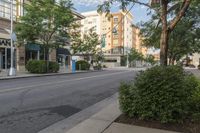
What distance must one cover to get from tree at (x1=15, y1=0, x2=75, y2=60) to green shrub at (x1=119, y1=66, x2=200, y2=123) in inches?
1043

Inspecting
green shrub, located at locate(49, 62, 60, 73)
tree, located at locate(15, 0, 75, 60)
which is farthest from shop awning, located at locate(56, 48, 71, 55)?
tree, located at locate(15, 0, 75, 60)

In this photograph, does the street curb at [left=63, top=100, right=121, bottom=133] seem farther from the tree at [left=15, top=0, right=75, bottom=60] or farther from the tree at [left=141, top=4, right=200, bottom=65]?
the tree at [left=15, top=0, right=75, bottom=60]

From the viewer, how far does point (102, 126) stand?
21.2 feet

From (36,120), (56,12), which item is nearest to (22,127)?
(36,120)

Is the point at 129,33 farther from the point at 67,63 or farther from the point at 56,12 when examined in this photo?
the point at 56,12

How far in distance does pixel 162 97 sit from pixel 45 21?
28.4m

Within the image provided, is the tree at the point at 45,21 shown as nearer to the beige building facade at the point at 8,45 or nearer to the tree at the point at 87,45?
the beige building facade at the point at 8,45

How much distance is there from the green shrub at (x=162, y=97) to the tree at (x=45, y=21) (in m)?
26.5

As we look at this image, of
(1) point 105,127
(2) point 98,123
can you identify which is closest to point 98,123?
(2) point 98,123

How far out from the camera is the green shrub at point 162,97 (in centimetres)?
648

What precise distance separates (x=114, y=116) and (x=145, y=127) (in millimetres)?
1328

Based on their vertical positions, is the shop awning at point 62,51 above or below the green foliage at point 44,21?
below

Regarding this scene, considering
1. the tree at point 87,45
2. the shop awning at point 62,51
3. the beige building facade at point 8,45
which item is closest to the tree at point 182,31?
the beige building facade at point 8,45

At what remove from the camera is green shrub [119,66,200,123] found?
6477 mm
